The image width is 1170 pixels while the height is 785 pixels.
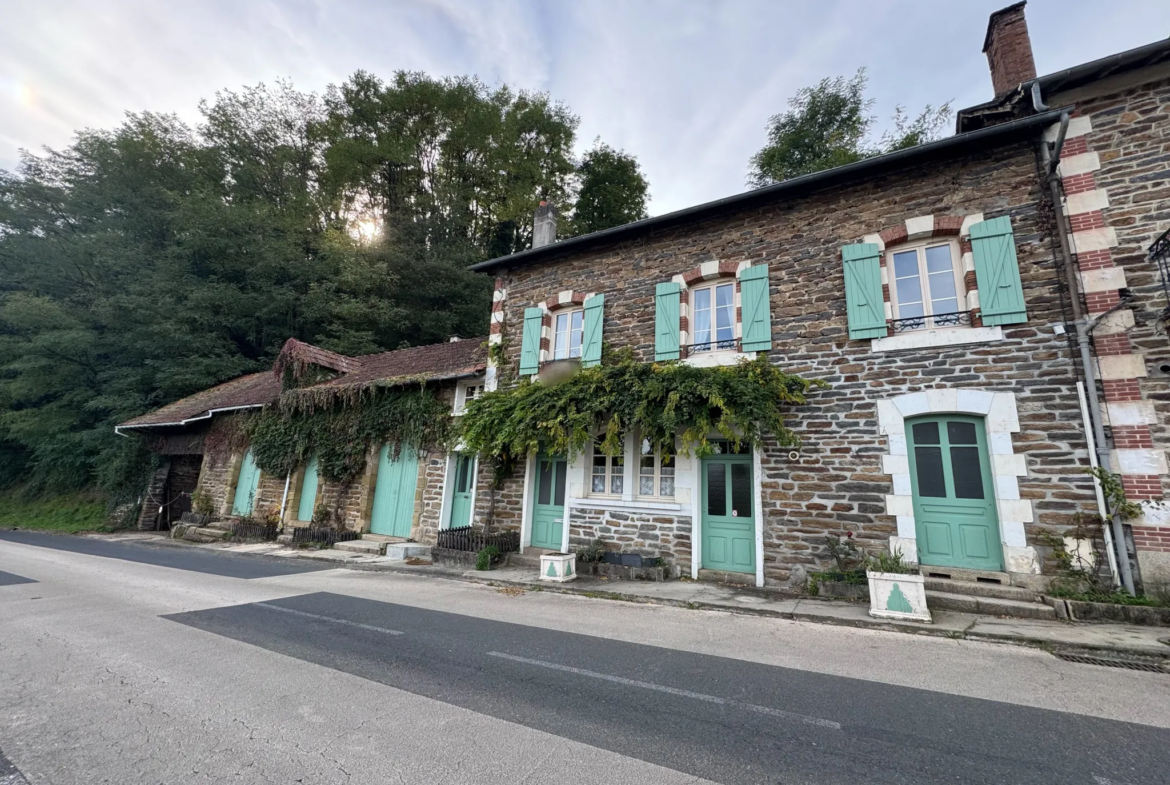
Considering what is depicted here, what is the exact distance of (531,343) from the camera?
9.63 meters

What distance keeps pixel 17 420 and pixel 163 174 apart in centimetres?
1157

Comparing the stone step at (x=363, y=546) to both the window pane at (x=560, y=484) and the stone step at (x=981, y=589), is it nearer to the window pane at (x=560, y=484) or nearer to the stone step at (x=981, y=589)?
the window pane at (x=560, y=484)

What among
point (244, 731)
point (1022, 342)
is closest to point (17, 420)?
point (244, 731)

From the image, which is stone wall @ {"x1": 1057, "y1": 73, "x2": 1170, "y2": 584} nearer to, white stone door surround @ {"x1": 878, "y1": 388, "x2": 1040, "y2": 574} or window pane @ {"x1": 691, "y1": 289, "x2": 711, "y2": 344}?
white stone door surround @ {"x1": 878, "y1": 388, "x2": 1040, "y2": 574}

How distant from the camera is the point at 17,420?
15.7 m

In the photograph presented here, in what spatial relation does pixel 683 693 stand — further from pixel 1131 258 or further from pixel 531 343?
pixel 1131 258

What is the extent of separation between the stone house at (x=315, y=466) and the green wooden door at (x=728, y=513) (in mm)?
5351

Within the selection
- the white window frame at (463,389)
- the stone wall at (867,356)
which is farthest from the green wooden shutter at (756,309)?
the white window frame at (463,389)

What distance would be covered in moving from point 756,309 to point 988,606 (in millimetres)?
4755

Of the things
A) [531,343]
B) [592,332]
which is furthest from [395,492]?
[592,332]

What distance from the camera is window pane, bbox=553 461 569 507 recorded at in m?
9.12

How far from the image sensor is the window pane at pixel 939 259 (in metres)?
6.63

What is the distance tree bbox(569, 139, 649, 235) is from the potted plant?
19010 mm

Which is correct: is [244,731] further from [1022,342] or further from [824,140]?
[824,140]
